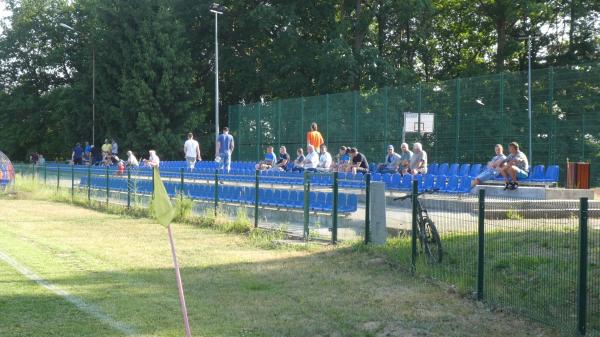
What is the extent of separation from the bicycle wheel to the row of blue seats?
306 centimetres

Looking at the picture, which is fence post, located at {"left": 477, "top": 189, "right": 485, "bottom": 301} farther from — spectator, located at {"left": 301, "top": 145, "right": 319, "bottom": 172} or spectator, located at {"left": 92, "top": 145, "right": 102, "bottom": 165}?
spectator, located at {"left": 92, "top": 145, "right": 102, "bottom": 165}

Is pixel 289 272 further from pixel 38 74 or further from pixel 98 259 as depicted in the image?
pixel 38 74

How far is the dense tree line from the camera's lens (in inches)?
1774

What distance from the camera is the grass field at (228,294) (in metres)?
7.57

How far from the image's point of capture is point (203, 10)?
53781mm

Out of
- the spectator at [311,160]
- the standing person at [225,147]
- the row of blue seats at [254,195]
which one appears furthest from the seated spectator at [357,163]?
the row of blue seats at [254,195]

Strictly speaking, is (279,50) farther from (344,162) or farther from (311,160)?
(344,162)

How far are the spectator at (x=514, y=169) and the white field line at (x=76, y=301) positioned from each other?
37.1ft

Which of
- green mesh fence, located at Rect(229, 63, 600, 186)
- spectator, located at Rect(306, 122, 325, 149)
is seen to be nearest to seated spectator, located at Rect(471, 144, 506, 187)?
green mesh fence, located at Rect(229, 63, 600, 186)

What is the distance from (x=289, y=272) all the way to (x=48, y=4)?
2519 inches

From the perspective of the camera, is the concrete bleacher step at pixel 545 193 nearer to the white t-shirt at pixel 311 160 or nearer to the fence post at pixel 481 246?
the white t-shirt at pixel 311 160

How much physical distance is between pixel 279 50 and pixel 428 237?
40555 mm

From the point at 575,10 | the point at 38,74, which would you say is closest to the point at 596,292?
the point at 575,10

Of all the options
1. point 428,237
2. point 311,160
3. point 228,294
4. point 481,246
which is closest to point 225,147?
point 311,160
